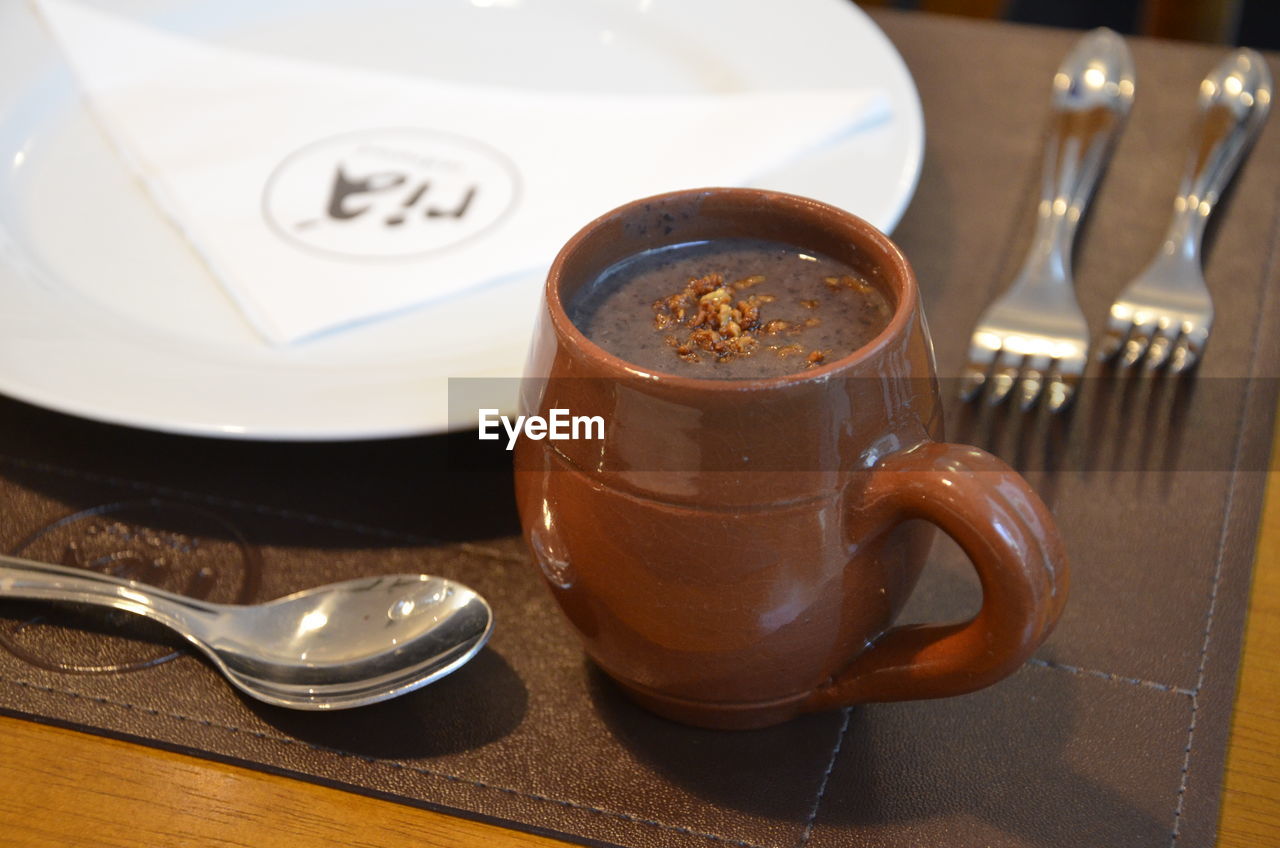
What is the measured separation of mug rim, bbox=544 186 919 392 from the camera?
0.38 metres

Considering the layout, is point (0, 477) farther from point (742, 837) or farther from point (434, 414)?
point (742, 837)

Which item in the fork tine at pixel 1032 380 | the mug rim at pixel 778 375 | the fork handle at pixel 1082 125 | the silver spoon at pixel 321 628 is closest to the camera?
the mug rim at pixel 778 375

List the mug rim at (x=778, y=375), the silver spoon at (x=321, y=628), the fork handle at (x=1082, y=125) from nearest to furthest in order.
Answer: the mug rim at (x=778, y=375) → the silver spoon at (x=321, y=628) → the fork handle at (x=1082, y=125)

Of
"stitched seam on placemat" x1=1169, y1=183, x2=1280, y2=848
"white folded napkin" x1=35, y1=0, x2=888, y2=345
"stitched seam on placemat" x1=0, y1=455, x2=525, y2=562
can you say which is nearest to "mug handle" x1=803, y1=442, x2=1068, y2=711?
"stitched seam on placemat" x1=1169, y1=183, x2=1280, y2=848

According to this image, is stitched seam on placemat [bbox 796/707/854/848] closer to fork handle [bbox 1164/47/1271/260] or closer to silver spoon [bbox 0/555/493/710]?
silver spoon [bbox 0/555/493/710]

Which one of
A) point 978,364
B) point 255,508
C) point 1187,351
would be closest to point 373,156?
point 255,508

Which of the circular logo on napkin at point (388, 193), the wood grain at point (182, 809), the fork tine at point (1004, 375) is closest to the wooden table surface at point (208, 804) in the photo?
the wood grain at point (182, 809)

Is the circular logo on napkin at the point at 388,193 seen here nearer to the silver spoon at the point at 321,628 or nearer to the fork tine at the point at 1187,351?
the silver spoon at the point at 321,628

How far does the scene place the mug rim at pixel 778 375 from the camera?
1.24 feet

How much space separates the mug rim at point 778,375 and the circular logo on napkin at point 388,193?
0.27 meters

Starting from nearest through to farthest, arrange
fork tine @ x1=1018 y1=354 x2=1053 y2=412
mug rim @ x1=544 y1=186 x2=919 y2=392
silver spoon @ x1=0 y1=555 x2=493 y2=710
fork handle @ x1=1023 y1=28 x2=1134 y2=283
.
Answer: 1. mug rim @ x1=544 y1=186 x2=919 y2=392
2. silver spoon @ x1=0 y1=555 x2=493 y2=710
3. fork tine @ x1=1018 y1=354 x2=1053 y2=412
4. fork handle @ x1=1023 y1=28 x2=1134 y2=283

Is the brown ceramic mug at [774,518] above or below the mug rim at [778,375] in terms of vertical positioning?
below

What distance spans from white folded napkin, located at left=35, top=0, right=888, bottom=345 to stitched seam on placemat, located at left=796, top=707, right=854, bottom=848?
332 mm

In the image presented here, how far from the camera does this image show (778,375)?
16.4 inches
